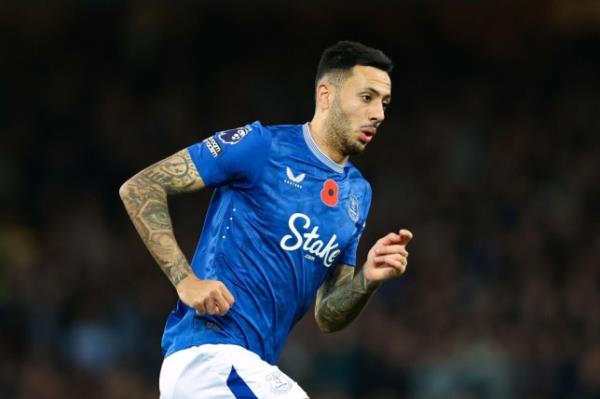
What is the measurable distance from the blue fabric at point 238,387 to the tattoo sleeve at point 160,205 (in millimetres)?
449

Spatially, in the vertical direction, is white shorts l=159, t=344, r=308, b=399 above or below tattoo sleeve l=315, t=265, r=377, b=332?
below

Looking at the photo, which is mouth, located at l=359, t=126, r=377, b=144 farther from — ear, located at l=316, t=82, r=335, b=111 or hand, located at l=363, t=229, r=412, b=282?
hand, located at l=363, t=229, r=412, b=282

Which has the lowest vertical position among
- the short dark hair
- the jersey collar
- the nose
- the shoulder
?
the jersey collar

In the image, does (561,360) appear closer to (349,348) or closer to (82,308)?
(349,348)

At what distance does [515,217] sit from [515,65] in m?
2.50

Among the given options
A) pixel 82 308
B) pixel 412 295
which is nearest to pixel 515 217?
pixel 412 295

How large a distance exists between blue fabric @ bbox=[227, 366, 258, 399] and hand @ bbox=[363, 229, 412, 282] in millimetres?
717

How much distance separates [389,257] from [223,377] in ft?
2.72

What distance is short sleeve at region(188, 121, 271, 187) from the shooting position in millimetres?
5223

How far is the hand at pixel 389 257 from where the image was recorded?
5207 millimetres

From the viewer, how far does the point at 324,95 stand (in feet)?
18.6

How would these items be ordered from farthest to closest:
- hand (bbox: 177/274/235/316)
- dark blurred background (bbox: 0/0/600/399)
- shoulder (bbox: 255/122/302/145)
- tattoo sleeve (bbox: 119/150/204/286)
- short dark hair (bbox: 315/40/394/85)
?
1. dark blurred background (bbox: 0/0/600/399)
2. short dark hair (bbox: 315/40/394/85)
3. shoulder (bbox: 255/122/302/145)
4. tattoo sleeve (bbox: 119/150/204/286)
5. hand (bbox: 177/274/235/316)

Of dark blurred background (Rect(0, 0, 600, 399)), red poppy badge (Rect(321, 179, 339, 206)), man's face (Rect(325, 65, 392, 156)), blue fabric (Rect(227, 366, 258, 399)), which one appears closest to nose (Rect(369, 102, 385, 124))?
man's face (Rect(325, 65, 392, 156))

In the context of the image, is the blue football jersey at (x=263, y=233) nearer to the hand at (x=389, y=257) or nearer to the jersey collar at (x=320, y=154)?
the jersey collar at (x=320, y=154)
